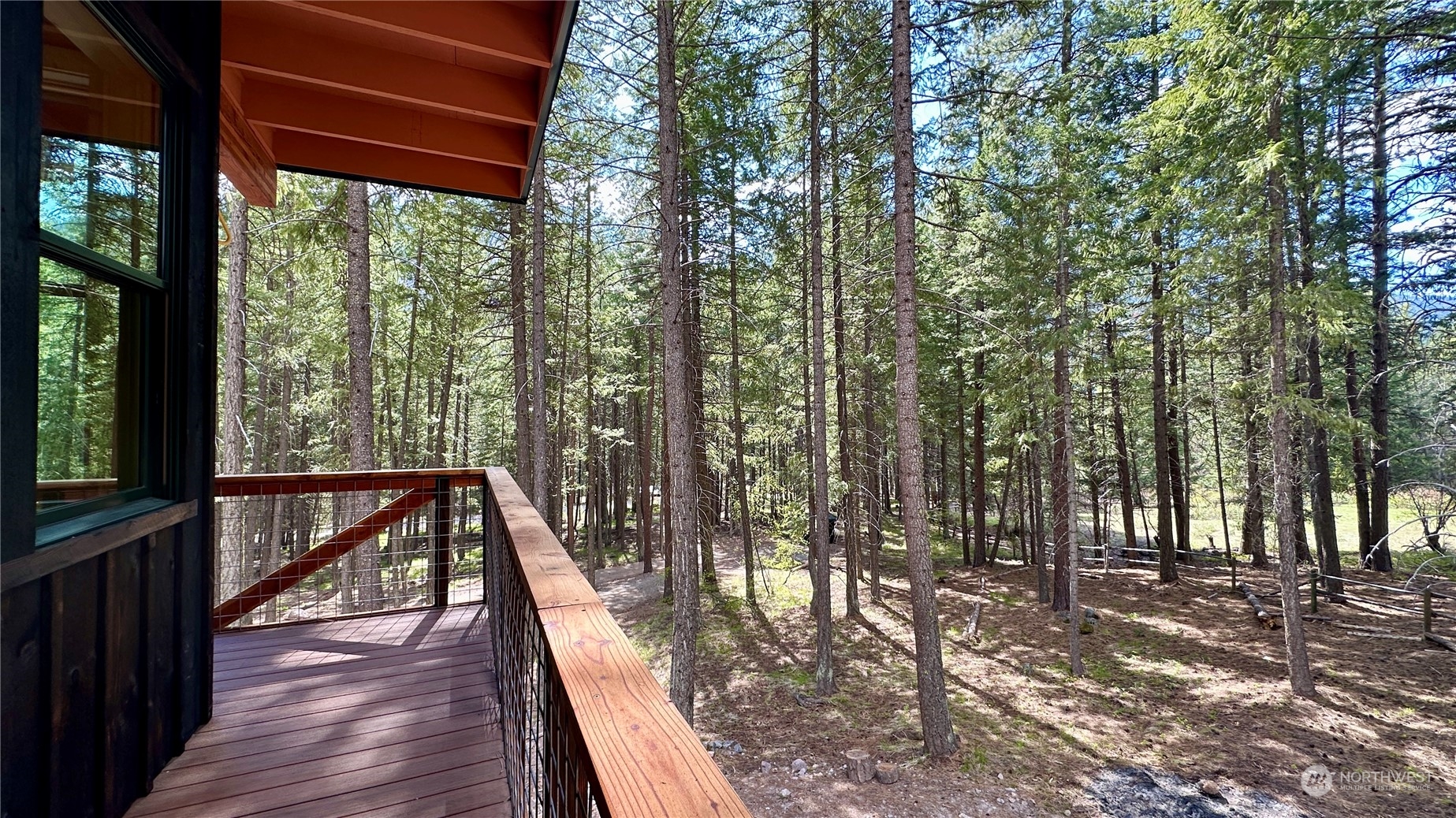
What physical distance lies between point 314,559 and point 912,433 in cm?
574

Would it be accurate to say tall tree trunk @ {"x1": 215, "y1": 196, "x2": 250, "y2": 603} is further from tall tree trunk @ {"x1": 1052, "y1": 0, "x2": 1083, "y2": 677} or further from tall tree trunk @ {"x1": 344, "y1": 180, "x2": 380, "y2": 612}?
tall tree trunk @ {"x1": 1052, "y1": 0, "x2": 1083, "y2": 677}

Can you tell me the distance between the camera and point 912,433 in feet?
21.4

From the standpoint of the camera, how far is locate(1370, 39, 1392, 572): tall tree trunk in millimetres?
9789

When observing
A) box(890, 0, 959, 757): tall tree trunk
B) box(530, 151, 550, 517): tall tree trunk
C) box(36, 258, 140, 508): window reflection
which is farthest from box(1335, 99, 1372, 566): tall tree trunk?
box(36, 258, 140, 508): window reflection

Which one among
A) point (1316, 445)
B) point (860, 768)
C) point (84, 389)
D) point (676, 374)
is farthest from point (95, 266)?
point (1316, 445)

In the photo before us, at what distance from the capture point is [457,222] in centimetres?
995

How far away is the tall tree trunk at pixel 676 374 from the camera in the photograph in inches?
251

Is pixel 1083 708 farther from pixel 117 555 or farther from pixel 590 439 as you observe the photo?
pixel 590 439

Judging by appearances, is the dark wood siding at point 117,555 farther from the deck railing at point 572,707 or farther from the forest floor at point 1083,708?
the forest floor at point 1083,708

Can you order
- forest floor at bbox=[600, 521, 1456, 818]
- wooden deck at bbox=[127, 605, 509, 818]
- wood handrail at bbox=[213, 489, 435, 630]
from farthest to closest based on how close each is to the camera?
forest floor at bbox=[600, 521, 1456, 818] → wood handrail at bbox=[213, 489, 435, 630] → wooden deck at bbox=[127, 605, 509, 818]

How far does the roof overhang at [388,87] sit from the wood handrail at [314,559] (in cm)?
210

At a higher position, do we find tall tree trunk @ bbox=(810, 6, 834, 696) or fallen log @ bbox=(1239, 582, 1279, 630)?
tall tree trunk @ bbox=(810, 6, 834, 696)

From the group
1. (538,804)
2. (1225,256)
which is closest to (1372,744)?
(1225,256)

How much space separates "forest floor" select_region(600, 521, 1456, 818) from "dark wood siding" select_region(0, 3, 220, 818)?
553cm
